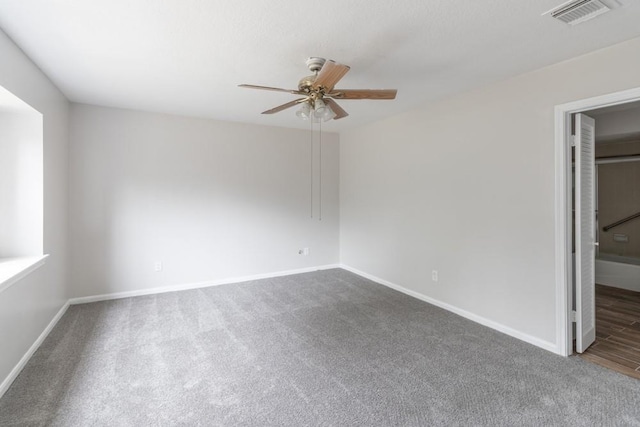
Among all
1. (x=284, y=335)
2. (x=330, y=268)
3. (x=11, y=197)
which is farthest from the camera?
(x=330, y=268)

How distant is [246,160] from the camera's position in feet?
15.6

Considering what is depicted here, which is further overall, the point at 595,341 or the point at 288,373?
the point at 595,341

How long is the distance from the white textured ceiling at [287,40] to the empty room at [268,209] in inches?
0.8

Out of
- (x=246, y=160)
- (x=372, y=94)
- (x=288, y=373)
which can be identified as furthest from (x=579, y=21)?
(x=246, y=160)

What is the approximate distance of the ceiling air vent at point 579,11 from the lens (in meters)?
1.81

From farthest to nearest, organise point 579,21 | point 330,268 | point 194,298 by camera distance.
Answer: point 330,268
point 194,298
point 579,21

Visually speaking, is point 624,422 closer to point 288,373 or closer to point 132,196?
point 288,373

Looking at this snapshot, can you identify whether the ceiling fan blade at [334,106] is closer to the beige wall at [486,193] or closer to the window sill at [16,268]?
the beige wall at [486,193]

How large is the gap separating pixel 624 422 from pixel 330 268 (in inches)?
158

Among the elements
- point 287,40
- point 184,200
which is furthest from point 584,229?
point 184,200

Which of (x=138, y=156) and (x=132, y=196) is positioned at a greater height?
(x=138, y=156)

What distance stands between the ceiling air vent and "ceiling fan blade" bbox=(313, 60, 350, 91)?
1276 millimetres

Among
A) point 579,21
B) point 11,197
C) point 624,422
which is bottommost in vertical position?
point 624,422

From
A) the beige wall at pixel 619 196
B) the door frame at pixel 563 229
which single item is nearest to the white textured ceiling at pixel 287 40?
the door frame at pixel 563 229
